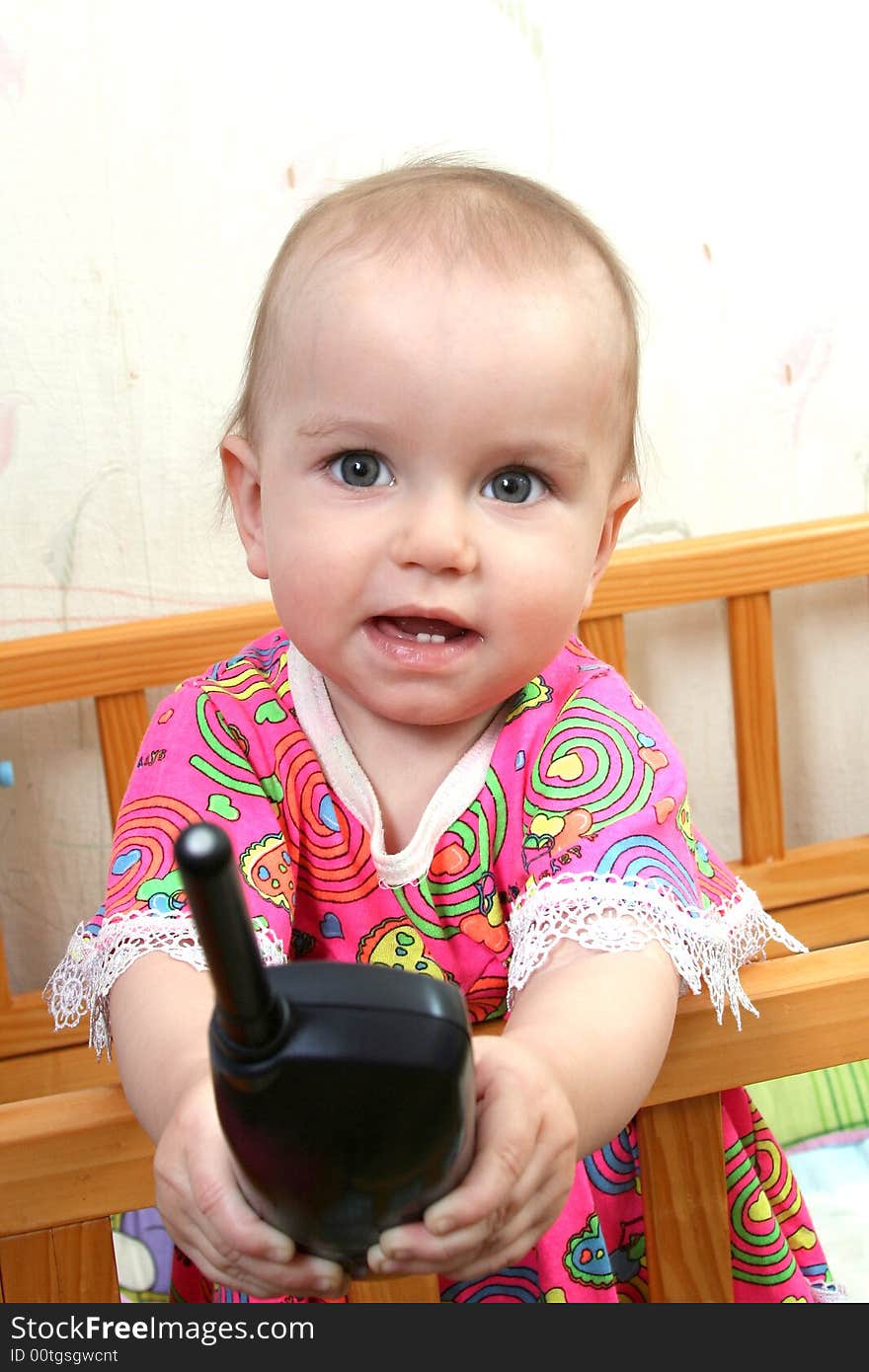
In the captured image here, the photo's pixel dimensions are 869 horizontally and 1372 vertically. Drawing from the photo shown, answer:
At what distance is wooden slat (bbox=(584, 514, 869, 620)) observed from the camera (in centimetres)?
122

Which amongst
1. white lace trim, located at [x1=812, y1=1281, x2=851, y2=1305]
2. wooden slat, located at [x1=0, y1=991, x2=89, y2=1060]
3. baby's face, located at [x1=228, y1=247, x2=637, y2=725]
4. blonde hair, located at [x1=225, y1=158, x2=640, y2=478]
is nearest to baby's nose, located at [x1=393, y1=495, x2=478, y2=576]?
baby's face, located at [x1=228, y1=247, x2=637, y2=725]

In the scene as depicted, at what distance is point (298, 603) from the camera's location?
25.3 inches

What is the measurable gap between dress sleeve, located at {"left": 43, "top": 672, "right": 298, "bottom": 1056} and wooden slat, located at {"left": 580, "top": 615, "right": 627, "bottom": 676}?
49 cm

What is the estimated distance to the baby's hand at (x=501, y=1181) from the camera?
41 centimetres

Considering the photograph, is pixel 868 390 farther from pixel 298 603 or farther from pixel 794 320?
pixel 298 603

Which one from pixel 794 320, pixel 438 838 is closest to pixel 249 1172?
pixel 438 838

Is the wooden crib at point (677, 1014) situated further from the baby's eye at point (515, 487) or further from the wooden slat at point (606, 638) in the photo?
the baby's eye at point (515, 487)

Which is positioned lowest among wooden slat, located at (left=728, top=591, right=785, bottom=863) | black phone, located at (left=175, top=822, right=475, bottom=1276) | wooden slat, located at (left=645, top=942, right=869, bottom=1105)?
wooden slat, located at (left=728, top=591, right=785, bottom=863)

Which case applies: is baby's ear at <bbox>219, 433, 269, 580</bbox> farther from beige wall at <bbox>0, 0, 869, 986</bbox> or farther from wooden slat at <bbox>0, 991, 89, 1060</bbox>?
wooden slat at <bbox>0, 991, 89, 1060</bbox>

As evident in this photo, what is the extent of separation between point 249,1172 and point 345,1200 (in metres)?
0.03

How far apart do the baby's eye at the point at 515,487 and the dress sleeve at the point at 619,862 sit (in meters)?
0.14

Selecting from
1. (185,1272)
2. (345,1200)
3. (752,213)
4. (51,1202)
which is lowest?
(185,1272)

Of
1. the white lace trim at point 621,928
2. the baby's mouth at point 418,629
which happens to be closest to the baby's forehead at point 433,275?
the baby's mouth at point 418,629

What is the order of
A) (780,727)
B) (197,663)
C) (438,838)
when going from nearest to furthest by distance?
(438,838) → (197,663) → (780,727)
